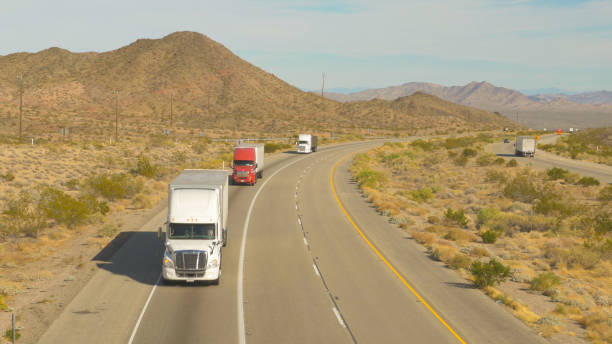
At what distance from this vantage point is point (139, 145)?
74812 mm

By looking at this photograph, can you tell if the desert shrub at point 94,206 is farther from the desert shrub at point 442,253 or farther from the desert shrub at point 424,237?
the desert shrub at point 442,253

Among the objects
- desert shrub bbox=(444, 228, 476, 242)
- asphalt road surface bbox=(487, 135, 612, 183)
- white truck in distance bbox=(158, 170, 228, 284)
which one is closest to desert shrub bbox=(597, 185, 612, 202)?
asphalt road surface bbox=(487, 135, 612, 183)

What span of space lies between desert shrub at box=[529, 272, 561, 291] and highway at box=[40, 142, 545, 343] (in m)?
2.78

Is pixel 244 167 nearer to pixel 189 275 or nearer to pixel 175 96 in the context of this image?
pixel 189 275

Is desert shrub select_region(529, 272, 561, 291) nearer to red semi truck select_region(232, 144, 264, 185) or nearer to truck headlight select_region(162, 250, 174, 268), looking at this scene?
truck headlight select_region(162, 250, 174, 268)

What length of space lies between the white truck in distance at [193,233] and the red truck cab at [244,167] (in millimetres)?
24953

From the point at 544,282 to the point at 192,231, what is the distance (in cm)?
1437

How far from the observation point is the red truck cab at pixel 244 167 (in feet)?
152

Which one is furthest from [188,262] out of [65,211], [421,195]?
[421,195]

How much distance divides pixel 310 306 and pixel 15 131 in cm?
9302

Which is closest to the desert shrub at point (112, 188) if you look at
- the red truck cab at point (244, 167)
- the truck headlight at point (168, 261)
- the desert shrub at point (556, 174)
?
the red truck cab at point (244, 167)

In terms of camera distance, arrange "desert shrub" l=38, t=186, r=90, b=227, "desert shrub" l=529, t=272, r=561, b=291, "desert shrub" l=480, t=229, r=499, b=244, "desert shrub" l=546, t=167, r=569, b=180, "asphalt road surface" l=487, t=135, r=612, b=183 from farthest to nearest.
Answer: "asphalt road surface" l=487, t=135, r=612, b=183 → "desert shrub" l=546, t=167, r=569, b=180 → "desert shrub" l=480, t=229, r=499, b=244 → "desert shrub" l=38, t=186, r=90, b=227 → "desert shrub" l=529, t=272, r=561, b=291

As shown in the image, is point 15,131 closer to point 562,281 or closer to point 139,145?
point 139,145

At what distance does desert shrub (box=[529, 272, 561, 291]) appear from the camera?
859 inches
